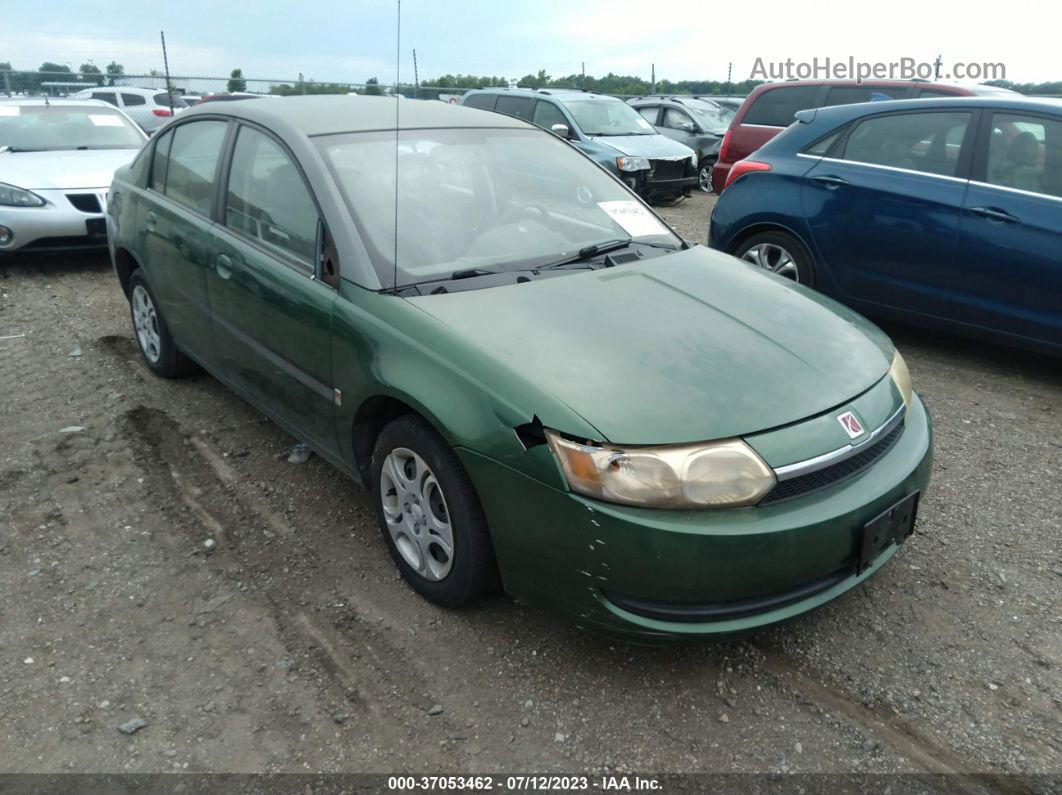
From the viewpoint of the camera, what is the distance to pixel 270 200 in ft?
11.2

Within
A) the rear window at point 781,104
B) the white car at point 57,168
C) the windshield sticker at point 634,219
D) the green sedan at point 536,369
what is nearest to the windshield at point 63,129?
the white car at point 57,168

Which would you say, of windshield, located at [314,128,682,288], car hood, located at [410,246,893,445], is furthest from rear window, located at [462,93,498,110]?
car hood, located at [410,246,893,445]

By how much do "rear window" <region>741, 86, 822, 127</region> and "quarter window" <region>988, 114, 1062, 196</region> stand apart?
216 inches

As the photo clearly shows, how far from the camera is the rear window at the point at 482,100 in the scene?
41.9 feet

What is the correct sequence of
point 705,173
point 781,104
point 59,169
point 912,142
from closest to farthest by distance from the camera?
point 912,142
point 59,169
point 781,104
point 705,173

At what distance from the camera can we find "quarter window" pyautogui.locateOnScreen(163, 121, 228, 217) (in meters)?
3.83

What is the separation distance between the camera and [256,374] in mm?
3568

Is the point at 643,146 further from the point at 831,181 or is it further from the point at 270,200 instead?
the point at 270,200

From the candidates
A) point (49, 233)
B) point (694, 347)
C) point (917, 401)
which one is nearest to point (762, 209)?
point (917, 401)

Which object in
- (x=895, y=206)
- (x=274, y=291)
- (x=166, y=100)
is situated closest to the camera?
(x=274, y=291)

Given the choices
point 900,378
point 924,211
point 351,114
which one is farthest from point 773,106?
point 900,378

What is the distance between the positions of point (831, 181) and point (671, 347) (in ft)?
10.8

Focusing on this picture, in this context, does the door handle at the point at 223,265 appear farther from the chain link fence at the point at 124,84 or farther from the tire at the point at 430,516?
the chain link fence at the point at 124,84

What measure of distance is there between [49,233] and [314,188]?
4895mm
